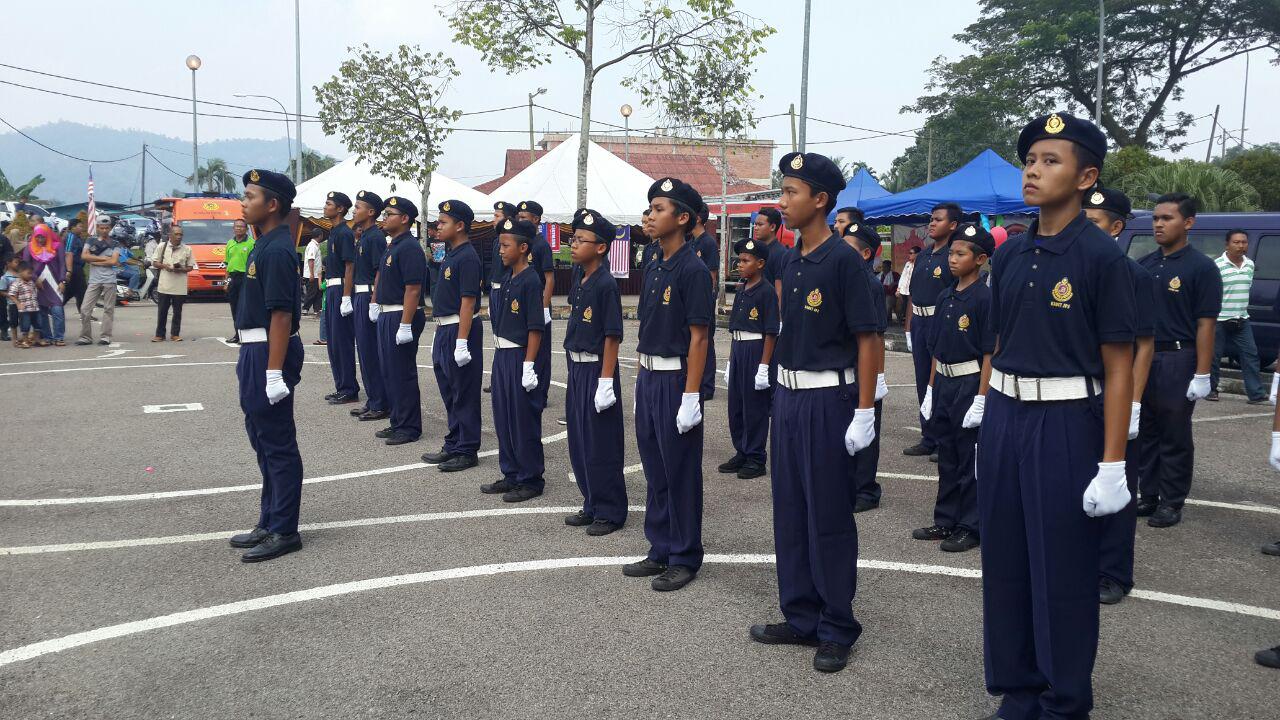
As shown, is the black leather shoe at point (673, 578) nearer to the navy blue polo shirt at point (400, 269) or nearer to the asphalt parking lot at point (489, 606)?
the asphalt parking lot at point (489, 606)

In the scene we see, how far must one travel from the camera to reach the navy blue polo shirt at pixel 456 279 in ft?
25.8

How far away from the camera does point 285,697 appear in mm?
3777

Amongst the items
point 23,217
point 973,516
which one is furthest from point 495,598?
point 23,217

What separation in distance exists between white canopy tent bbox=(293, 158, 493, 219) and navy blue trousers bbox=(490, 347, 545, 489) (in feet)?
61.3

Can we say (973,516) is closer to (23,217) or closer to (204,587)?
(204,587)

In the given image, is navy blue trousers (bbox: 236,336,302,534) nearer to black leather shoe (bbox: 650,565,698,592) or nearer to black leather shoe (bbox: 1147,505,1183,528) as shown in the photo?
black leather shoe (bbox: 650,565,698,592)

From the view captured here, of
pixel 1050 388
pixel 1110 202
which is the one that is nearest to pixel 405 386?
pixel 1110 202

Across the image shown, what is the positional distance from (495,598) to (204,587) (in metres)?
1.59

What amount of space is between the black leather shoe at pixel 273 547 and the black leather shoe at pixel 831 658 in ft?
10.5

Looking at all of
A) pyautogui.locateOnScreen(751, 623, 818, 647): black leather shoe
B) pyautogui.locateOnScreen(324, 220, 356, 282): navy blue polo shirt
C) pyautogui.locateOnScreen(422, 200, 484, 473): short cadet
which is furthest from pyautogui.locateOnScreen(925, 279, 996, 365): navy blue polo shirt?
pyautogui.locateOnScreen(324, 220, 356, 282): navy blue polo shirt

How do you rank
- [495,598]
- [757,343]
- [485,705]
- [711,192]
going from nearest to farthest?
[485,705], [495,598], [757,343], [711,192]

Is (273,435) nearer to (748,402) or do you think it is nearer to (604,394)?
(604,394)

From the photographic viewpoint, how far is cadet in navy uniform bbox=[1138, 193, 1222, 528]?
243 inches

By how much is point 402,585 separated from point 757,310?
164 inches
